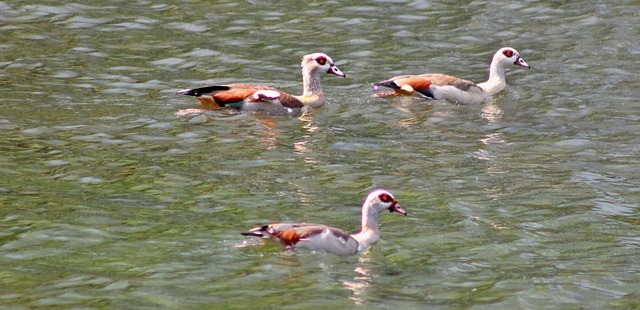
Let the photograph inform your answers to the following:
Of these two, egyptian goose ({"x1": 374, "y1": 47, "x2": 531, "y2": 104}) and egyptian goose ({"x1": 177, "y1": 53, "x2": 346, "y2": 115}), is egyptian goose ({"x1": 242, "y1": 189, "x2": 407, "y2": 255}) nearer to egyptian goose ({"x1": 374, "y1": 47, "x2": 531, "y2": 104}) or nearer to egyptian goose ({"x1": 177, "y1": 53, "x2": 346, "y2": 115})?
egyptian goose ({"x1": 177, "y1": 53, "x2": 346, "y2": 115})

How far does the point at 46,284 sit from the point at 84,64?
1067cm

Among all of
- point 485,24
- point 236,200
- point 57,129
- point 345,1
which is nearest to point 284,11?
point 345,1

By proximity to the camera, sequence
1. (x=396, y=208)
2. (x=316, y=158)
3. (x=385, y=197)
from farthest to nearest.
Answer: (x=316, y=158) → (x=396, y=208) → (x=385, y=197)

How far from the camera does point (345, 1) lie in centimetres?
2644

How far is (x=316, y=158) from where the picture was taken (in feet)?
54.6

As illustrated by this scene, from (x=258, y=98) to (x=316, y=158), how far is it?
9.48 feet

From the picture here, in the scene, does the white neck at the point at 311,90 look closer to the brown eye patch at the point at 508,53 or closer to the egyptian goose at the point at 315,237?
the brown eye patch at the point at 508,53

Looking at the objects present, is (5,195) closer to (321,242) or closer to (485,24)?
(321,242)

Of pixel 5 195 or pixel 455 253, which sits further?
pixel 5 195

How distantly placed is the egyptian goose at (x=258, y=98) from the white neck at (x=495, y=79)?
8.22 feet

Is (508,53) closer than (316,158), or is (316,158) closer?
(316,158)

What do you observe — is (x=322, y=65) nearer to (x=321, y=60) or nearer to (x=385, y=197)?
(x=321, y=60)

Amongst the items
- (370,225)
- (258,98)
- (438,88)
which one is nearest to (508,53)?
(438,88)

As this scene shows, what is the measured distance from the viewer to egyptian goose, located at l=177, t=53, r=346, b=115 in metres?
19.3
